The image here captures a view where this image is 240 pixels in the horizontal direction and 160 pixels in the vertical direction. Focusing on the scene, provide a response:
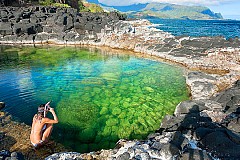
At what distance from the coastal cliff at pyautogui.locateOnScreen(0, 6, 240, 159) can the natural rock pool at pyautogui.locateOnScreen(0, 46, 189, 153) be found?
1488 millimetres

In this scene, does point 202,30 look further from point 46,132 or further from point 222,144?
point 46,132

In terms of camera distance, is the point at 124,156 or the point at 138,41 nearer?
the point at 124,156

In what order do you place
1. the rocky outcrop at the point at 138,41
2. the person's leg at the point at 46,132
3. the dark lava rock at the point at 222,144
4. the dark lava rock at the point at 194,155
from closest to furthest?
the dark lava rock at the point at 194,155 < the dark lava rock at the point at 222,144 < the person's leg at the point at 46,132 < the rocky outcrop at the point at 138,41

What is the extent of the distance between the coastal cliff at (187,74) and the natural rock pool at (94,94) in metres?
1.49

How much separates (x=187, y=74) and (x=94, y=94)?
27.4 ft

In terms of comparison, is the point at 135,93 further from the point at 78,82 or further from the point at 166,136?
the point at 166,136

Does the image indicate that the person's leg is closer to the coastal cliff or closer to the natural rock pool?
the natural rock pool

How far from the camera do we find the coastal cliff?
6.41 m

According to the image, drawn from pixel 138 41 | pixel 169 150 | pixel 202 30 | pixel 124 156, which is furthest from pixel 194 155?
pixel 202 30

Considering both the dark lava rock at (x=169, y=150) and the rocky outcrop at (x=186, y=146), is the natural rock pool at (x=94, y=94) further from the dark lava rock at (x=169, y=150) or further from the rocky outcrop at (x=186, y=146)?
the dark lava rock at (x=169, y=150)

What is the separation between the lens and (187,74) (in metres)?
17.5

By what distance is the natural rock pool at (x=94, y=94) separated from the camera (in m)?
9.71

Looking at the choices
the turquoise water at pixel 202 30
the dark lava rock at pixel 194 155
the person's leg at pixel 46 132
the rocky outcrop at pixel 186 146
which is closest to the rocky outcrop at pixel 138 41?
the rocky outcrop at pixel 186 146

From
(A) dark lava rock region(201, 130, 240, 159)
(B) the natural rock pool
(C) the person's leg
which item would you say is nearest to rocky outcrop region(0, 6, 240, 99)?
(B) the natural rock pool
